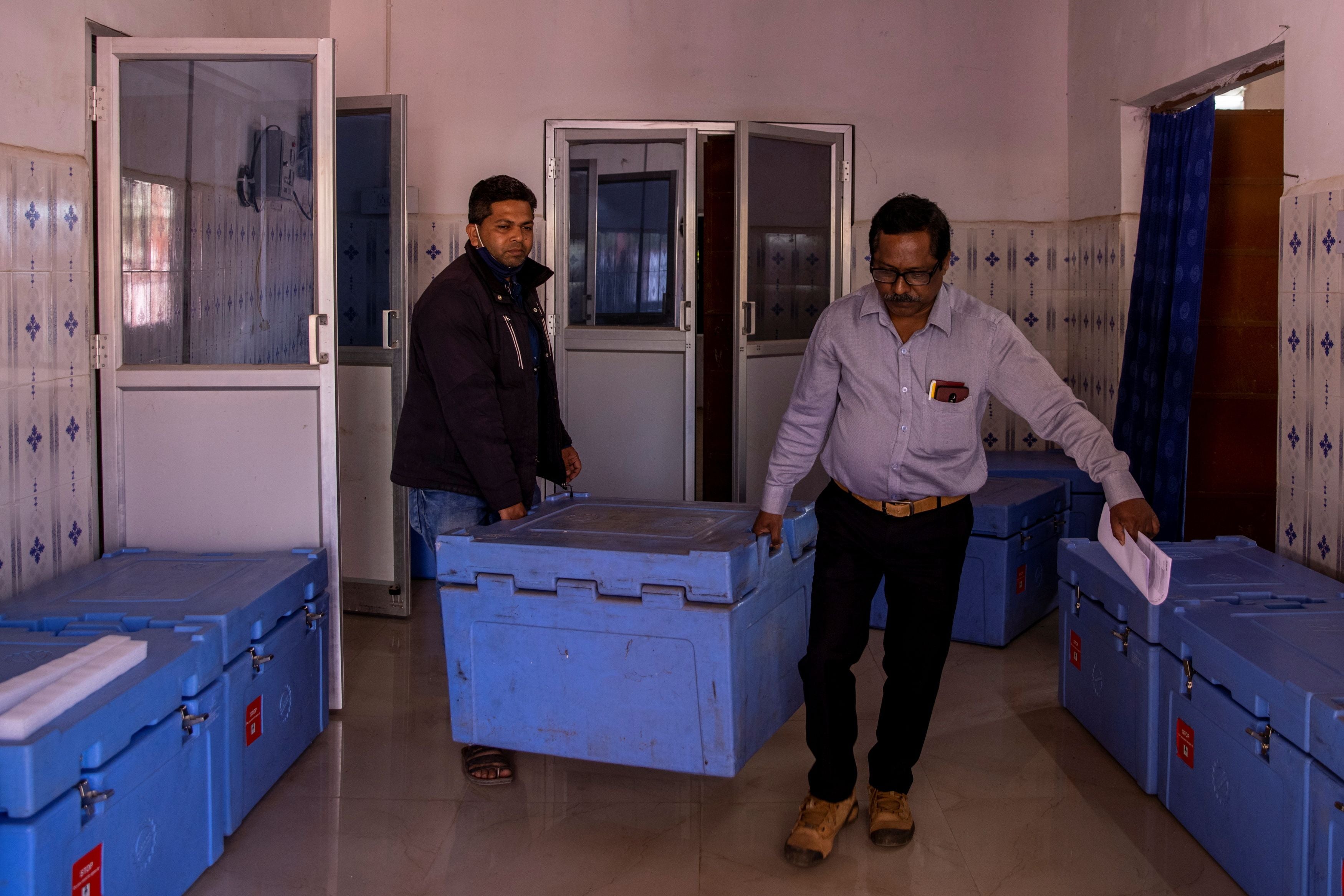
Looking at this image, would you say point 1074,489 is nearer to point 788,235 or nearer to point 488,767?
point 788,235

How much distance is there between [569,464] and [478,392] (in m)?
0.60

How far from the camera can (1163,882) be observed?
2531 mm

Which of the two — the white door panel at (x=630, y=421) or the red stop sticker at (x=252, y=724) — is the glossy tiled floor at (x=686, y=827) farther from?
the white door panel at (x=630, y=421)

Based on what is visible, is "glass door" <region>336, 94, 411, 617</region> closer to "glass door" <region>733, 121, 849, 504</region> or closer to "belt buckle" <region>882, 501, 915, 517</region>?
"glass door" <region>733, 121, 849, 504</region>

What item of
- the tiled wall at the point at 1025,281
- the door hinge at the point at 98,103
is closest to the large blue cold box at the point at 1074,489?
the tiled wall at the point at 1025,281

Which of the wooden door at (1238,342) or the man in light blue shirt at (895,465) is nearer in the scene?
the man in light blue shirt at (895,465)

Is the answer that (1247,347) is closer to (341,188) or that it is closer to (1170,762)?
(1170,762)

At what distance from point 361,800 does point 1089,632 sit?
6.88ft

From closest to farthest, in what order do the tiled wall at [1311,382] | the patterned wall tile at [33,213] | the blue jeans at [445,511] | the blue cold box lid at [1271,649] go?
the blue cold box lid at [1271,649], the patterned wall tile at [33,213], the blue jeans at [445,511], the tiled wall at [1311,382]

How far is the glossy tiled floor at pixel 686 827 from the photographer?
254cm

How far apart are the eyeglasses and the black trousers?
0.53 m

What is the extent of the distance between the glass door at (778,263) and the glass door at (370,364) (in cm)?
159

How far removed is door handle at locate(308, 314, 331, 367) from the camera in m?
3.39

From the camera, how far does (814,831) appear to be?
2635 mm
